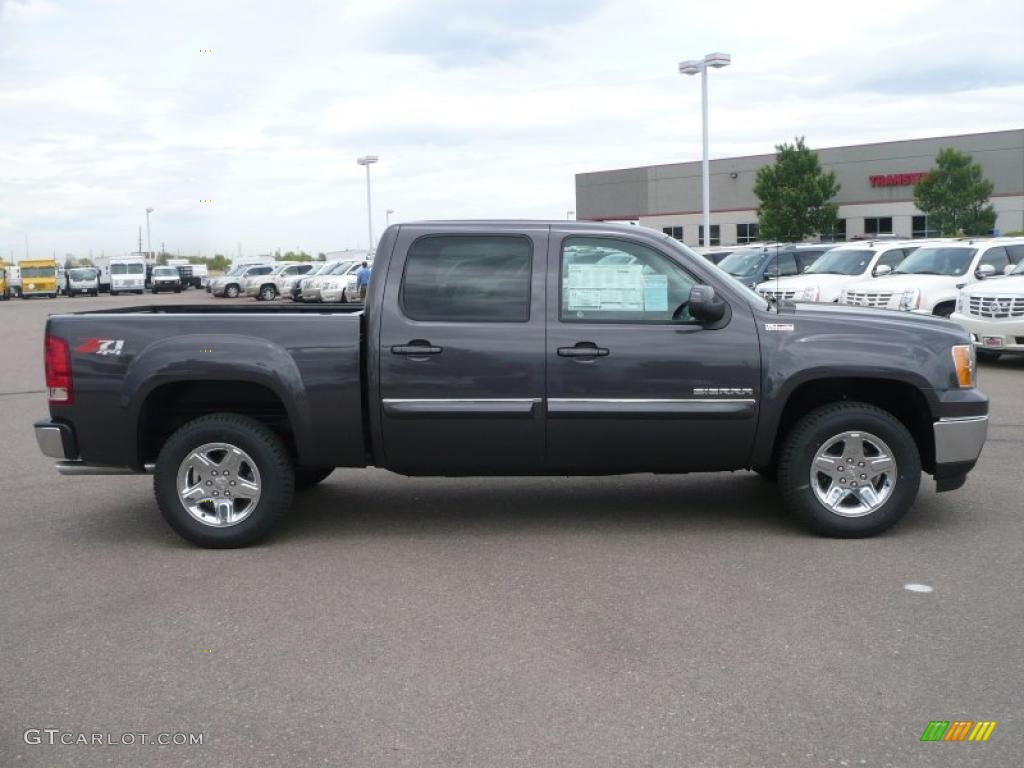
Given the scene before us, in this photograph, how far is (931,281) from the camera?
59.8 ft

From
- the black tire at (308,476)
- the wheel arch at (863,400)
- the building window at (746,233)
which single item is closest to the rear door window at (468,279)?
the wheel arch at (863,400)

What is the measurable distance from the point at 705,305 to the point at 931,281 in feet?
42.5

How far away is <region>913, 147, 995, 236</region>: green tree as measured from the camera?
178ft

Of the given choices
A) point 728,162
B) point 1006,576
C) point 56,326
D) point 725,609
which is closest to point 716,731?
point 725,609

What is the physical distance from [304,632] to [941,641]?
2819 mm

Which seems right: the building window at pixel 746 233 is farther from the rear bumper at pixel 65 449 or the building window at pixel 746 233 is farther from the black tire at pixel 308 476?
the rear bumper at pixel 65 449

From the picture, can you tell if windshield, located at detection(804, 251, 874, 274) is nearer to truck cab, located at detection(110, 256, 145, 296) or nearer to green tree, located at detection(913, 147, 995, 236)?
green tree, located at detection(913, 147, 995, 236)

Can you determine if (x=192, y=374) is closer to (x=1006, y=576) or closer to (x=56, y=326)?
(x=56, y=326)

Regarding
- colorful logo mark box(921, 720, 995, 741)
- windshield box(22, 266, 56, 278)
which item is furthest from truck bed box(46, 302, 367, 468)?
windshield box(22, 266, 56, 278)

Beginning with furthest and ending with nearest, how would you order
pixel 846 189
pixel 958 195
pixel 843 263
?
pixel 846 189 → pixel 958 195 → pixel 843 263

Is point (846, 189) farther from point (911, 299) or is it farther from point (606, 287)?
point (606, 287)

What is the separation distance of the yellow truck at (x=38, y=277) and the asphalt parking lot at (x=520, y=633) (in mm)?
62440

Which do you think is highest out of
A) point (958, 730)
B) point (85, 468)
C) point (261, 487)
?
point (85, 468)

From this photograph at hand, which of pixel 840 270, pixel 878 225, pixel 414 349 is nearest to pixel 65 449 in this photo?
pixel 414 349
